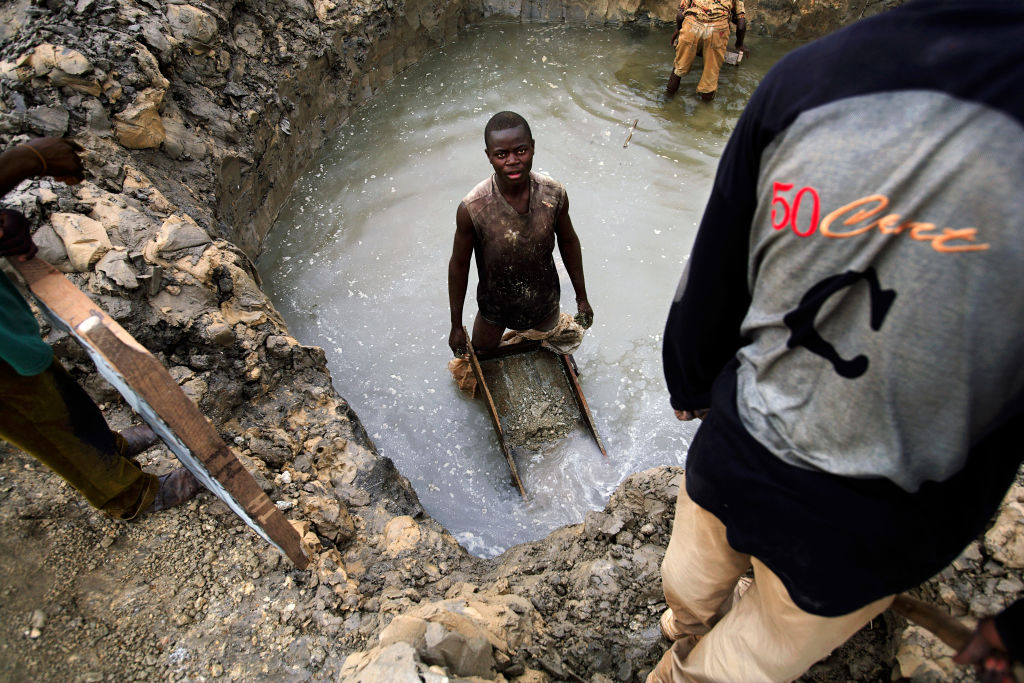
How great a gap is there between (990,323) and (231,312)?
3011 millimetres

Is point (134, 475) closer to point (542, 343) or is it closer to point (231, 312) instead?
point (231, 312)

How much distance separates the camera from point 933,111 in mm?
937

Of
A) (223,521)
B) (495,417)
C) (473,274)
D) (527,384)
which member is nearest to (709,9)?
(473,274)

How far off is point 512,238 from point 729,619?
1880 millimetres

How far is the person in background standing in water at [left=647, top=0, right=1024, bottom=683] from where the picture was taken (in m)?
0.93

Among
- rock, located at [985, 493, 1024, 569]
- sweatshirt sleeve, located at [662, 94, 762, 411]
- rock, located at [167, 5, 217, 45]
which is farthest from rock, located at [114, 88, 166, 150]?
rock, located at [985, 493, 1024, 569]

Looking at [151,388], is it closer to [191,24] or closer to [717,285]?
[717,285]

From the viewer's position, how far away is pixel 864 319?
1.06 meters

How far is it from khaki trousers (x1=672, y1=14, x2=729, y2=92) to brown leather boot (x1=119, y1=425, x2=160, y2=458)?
582 centimetres

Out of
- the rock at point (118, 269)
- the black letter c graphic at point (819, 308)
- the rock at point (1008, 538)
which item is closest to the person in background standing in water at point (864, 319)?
the black letter c graphic at point (819, 308)

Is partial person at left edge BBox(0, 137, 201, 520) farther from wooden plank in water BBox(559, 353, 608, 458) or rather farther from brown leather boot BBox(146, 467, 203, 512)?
wooden plank in water BBox(559, 353, 608, 458)

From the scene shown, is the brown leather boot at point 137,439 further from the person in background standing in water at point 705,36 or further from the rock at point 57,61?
the person in background standing in water at point 705,36

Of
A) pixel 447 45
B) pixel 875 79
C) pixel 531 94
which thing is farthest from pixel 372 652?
pixel 447 45

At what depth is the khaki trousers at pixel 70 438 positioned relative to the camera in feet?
6.61
